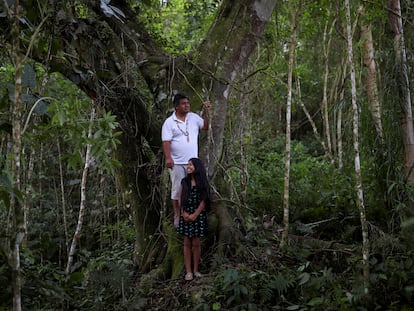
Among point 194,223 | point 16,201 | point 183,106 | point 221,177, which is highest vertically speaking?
point 183,106

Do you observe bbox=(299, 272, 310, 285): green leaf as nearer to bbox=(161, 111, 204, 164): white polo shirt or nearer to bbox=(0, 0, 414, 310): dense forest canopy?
bbox=(0, 0, 414, 310): dense forest canopy

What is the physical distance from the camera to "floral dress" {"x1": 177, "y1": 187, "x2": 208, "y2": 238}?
16.9 ft

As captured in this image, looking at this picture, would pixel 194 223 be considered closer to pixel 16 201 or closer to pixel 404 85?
pixel 16 201

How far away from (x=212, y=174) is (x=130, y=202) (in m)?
1.27

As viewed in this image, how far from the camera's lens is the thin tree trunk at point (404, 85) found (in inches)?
194

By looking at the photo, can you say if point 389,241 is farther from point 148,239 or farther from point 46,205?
point 46,205

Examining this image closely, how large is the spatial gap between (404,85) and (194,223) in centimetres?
258

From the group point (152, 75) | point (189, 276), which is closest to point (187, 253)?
point (189, 276)

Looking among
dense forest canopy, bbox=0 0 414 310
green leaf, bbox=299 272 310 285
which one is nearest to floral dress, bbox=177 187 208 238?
dense forest canopy, bbox=0 0 414 310

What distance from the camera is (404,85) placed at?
493cm

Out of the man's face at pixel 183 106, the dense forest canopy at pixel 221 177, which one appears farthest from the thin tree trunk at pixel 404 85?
the man's face at pixel 183 106

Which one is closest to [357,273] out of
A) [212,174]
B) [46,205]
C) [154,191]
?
[212,174]

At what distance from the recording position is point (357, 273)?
14.3ft

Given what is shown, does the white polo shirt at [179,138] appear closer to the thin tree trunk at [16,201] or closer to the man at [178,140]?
the man at [178,140]
